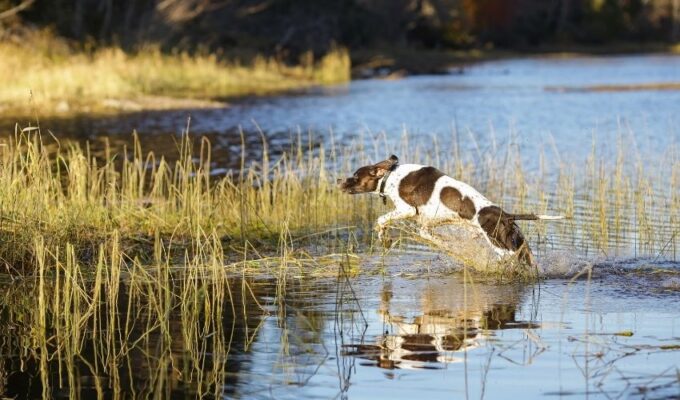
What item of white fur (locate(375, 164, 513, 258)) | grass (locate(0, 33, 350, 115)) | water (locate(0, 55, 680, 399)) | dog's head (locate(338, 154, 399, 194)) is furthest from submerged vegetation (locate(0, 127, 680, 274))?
grass (locate(0, 33, 350, 115))

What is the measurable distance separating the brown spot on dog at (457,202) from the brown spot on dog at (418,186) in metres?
0.13

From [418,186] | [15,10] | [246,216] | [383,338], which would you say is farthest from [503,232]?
[15,10]

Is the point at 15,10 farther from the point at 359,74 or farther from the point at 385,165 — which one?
the point at 385,165

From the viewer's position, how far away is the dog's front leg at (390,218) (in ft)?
31.1

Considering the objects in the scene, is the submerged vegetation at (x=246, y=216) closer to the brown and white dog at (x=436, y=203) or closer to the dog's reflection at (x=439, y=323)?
the brown and white dog at (x=436, y=203)

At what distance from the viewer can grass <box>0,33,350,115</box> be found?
28.8 metres

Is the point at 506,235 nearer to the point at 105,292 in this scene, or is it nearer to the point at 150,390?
the point at 105,292

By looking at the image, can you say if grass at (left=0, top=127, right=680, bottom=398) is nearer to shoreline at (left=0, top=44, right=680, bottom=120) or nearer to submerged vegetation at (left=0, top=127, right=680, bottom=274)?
submerged vegetation at (left=0, top=127, right=680, bottom=274)

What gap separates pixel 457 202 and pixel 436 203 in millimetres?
181

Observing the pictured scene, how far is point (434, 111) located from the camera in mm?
28547

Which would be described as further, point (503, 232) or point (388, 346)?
point (503, 232)

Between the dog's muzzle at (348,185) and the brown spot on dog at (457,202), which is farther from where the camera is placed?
the dog's muzzle at (348,185)

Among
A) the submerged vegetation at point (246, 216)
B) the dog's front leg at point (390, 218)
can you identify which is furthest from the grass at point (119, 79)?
the dog's front leg at point (390, 218)

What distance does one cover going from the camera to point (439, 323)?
758 cm
